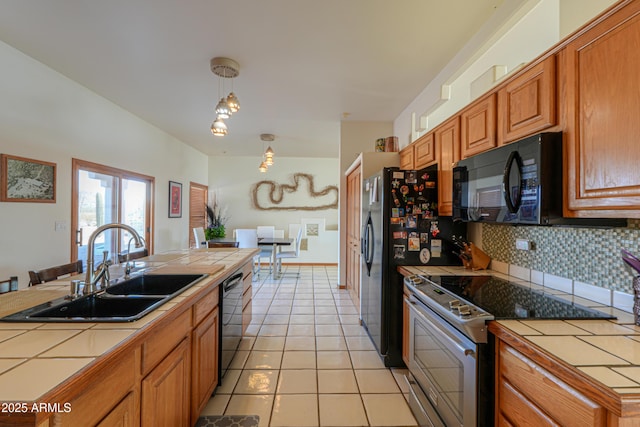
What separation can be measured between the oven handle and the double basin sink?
4.39 ft

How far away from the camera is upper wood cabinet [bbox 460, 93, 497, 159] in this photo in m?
1.64

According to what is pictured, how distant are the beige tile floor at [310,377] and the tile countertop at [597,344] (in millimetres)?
1096

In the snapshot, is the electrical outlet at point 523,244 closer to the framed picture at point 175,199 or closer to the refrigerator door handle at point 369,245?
the refrigerator door handle at point 369,245

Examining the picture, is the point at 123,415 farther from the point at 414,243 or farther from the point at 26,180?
the point at 26,180

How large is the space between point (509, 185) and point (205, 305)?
5.77ft

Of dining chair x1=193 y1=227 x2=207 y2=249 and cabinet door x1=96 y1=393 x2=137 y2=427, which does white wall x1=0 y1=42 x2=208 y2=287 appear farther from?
cabinet door x1=96 y1=393 x2=137 y2=427

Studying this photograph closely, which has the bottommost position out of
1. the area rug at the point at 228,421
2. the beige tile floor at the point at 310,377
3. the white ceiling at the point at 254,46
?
the area rug at the point at 228,421

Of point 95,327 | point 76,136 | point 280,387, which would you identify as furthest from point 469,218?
point 76,136

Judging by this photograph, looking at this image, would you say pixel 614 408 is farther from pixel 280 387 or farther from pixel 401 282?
pixel 280 387

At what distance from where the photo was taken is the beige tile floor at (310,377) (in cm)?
180

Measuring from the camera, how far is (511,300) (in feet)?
4.68

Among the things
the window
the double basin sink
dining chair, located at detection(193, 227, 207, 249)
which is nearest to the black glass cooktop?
the double basin sink

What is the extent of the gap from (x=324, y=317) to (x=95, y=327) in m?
2.71

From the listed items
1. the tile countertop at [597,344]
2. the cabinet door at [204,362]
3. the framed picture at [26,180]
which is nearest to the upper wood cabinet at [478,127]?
the tile countertop at [597,344]
